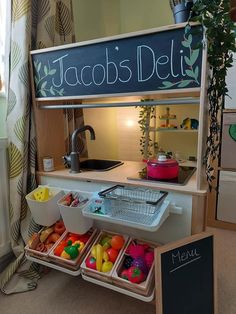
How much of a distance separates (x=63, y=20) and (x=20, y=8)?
1.30ft

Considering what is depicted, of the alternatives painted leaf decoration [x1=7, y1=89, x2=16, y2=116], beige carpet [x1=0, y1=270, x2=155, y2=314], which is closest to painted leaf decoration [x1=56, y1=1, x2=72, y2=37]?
painted leaf decoration [x1=7, y1=89, x2=16, y2=116]

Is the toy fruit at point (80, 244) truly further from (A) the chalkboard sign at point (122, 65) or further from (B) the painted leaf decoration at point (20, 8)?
(B) the painted leaf decoration at point (20, 8)

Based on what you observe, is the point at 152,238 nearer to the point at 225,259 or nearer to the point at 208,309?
the point at 208,309

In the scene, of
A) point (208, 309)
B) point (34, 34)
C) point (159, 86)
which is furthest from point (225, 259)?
point (34, 34)

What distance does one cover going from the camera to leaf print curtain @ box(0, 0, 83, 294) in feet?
4.62

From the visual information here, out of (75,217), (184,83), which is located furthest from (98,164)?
(184,83)

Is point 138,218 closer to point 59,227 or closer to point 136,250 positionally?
point 136,250

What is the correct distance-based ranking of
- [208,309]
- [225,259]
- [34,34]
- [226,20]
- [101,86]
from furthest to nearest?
[225,259] → [34,34] → [101,86] → [208,309] → [226,20]

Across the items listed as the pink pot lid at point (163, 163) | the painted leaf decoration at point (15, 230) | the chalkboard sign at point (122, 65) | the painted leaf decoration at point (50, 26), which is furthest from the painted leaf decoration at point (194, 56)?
the painted leaf decoration at point (15, 230)

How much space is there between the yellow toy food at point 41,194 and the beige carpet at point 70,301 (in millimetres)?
573

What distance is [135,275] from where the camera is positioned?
108cm

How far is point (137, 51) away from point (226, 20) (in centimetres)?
41

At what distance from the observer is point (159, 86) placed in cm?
114

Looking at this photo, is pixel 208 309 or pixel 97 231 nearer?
pixel 208 309
